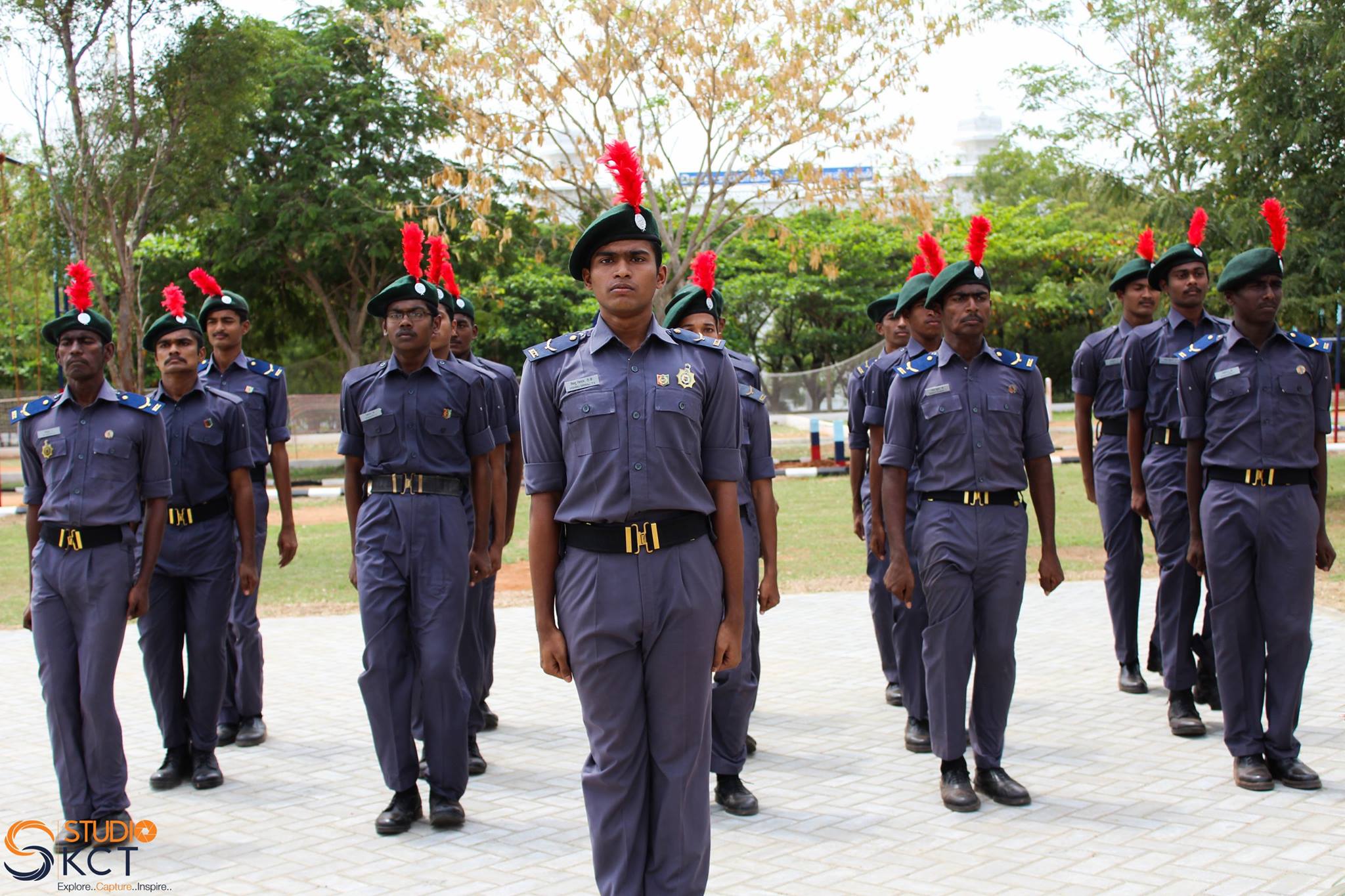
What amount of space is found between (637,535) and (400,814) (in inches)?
87.6

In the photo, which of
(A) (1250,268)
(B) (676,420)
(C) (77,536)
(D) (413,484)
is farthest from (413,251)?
(A) (1250,268)

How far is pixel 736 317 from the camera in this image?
42.3 m

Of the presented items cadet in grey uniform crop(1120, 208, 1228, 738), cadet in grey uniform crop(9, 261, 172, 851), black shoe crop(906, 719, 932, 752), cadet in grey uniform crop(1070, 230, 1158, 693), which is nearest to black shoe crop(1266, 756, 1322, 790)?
cadet in grey uniform crop(1120, 208, 1228, 738)

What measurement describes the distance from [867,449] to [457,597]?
9.91 ft

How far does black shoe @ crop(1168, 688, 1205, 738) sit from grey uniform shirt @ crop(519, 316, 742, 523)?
3639mm

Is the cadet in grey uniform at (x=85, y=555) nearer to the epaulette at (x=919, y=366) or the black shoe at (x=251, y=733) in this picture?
the black shoe at (x=251, y=733)

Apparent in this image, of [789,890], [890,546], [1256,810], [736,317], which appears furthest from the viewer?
[736,317]

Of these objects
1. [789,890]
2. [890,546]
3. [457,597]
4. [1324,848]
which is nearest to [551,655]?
[789,890]

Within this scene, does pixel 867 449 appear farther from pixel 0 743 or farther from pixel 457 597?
pixel 0 743

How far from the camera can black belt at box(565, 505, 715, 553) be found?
3877 millimetres

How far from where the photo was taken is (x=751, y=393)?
6070mm

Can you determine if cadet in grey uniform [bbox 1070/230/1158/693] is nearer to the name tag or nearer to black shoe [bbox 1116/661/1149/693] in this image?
black shoe [bbox 1116/661/1149/693]

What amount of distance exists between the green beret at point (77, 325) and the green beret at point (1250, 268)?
468 cm

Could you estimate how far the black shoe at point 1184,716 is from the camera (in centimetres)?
655
